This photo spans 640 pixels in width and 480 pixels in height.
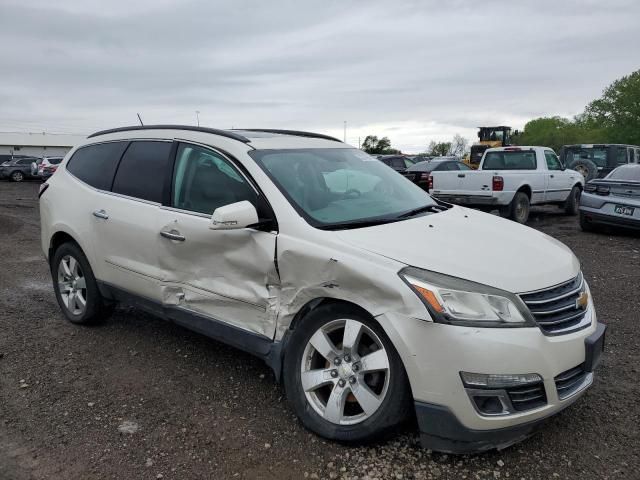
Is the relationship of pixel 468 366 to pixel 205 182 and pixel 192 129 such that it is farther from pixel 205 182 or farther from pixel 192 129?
pixel 192 129

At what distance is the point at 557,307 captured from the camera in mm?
2775

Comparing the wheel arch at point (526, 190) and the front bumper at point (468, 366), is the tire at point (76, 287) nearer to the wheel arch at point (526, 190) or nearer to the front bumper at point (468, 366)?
the front bumper at point (468, 366)

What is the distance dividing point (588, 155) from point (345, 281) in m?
19.0

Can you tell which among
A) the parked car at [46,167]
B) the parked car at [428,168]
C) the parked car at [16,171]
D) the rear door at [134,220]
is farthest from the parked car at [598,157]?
the parked car at [16,171]

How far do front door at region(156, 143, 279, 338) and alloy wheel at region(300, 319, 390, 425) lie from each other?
1.28 feet

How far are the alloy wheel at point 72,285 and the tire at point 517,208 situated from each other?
9213mm

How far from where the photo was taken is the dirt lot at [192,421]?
2.76 m

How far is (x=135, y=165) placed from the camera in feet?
14.0

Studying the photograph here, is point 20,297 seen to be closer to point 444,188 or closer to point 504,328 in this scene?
point 504,328

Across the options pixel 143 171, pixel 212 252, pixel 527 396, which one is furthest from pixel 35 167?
pixel 527 396

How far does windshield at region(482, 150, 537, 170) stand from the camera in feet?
41.4

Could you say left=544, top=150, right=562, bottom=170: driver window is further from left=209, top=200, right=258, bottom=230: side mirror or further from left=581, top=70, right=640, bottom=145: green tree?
left=581, top=70, right=640, bottom=145: green tree

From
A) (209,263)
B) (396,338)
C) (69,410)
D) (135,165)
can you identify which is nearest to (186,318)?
(209,263)

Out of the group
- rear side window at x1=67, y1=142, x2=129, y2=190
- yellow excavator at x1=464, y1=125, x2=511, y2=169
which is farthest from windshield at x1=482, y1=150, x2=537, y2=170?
yellow excavator at x1=464, y1=125, x2=511, y2=169
